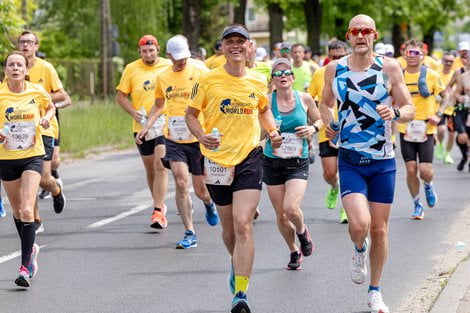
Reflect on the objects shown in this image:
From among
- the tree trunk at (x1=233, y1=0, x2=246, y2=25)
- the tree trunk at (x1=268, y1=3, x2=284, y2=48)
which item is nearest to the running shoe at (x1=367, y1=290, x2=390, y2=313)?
the tree trunk at (x1=268, y1=3, x2=284, y2=48)

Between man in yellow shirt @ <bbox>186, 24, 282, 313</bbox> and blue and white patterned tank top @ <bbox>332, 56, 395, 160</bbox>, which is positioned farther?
man in yellow shirt @ <bbox>186, 24, 282, 313</bbox>

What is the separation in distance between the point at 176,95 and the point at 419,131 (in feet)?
10.4

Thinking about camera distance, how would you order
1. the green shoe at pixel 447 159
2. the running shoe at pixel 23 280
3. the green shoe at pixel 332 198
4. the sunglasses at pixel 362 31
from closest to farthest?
the sunglasses at pixel 362 31
the running shoe at pixel 23 280
the green shoe at pixel 332 198
the green shoe at pixel 447 159

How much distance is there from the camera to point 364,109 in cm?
804

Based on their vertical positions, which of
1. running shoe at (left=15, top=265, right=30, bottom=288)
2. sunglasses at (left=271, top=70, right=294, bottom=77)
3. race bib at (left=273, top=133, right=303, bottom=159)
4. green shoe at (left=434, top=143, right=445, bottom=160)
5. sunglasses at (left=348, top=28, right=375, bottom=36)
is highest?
sunglasses at (left=348, top=28, right=375, bottom=36)

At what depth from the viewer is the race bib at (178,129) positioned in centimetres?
1160

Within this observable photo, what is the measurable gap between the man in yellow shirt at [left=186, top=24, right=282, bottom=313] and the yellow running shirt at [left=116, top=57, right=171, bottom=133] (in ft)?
14.9

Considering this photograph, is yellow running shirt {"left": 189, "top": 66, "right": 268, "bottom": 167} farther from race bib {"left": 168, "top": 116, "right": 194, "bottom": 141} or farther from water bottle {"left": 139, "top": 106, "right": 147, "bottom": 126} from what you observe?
water bottle {"left": 139, "top": 106, "right": 147, "bottom": 126}

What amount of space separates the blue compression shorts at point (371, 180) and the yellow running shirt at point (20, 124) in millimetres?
2918

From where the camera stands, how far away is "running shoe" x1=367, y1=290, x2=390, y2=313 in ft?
26.2

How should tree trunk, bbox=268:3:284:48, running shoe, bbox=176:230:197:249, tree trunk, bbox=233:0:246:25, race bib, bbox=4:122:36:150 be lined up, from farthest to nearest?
1. tree trunk, bbox=268:3:284:48
2. tree trunk, bbox=233:0:246:25
3. running shoe, bbox=176:230:197:249
4. race bib, bbox=4:122:36:150

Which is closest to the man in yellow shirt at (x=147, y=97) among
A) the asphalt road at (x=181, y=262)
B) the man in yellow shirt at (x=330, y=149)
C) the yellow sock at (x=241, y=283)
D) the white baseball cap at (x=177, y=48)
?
the asphalt road at (x=181, y=262)

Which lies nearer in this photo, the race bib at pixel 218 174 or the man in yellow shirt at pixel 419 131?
the race bib at pixel 218 174

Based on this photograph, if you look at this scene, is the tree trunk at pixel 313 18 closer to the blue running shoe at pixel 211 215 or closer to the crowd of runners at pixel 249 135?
the crowd of runners at pixel 249 135
